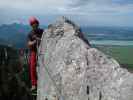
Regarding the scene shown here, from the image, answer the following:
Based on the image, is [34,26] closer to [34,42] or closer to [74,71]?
[34,42]

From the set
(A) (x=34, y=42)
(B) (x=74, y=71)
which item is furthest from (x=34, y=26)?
(B) (x=74, y=71)

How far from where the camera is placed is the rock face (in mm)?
9969

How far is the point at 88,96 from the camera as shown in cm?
1056

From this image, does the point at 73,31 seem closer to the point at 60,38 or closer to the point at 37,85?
the point at 60,38

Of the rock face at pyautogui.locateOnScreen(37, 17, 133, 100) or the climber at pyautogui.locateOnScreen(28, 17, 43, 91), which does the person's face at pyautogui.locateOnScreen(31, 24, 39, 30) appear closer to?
the climber at pyautogui.locateOnScreen(28, 17, 43, 91)

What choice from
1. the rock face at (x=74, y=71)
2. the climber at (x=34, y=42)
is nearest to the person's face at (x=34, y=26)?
the climber at (x=34, y=42)

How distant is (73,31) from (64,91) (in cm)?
212

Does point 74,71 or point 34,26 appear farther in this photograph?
point 34,26

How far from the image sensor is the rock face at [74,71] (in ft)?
32.7

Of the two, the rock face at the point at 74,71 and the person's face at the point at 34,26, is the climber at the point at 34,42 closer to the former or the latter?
the person's face at the point at 34,26

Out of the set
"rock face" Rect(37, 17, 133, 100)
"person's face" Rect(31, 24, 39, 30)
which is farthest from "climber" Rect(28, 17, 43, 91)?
"rock face" Rect(37, 17, 133, 100)

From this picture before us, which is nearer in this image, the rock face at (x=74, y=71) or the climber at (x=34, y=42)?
the rock face at (x=74, y=71)

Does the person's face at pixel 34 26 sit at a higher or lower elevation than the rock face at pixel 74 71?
higher

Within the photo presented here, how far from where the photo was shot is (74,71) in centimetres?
1148
